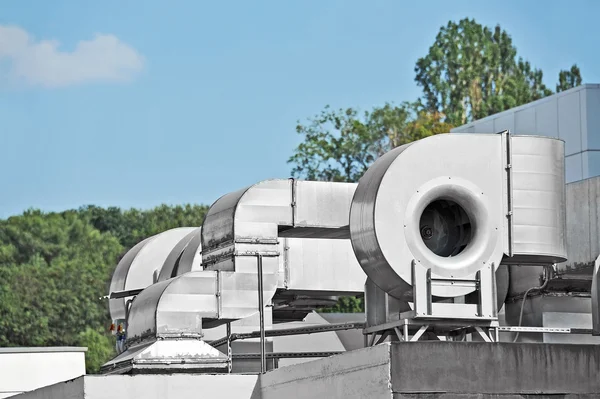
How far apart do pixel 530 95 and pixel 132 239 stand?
3042cm

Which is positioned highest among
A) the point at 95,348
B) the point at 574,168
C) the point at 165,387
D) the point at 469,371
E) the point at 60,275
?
the point at 574,168

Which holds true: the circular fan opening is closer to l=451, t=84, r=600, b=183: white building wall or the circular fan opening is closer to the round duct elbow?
the round duct elbow

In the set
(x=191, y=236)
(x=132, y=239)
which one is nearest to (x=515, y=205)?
(x=191, y=236)

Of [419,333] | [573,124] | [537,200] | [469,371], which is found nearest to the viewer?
[469,371]

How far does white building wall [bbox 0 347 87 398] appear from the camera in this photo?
3064 cm

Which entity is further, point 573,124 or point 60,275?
point 60,275

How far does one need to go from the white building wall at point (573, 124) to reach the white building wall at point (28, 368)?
36.5 ft

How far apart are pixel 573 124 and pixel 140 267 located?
32.1 feet

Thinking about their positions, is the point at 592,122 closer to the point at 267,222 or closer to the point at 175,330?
the point at 267,222

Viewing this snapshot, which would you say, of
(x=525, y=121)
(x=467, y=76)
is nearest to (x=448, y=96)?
(x=467, y=76)

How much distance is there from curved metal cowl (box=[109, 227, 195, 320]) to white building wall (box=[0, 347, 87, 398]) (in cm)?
499

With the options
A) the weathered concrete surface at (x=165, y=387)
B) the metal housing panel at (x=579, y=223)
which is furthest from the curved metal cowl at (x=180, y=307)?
the metal housing panel at (x=579, y=223)

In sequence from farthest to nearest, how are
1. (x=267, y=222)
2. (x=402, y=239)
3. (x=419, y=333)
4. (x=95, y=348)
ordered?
(x=95, y=348), (x=267, y=222), (x=402, y=239), (x=419, y=333)

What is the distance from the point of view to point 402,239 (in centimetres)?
1681
